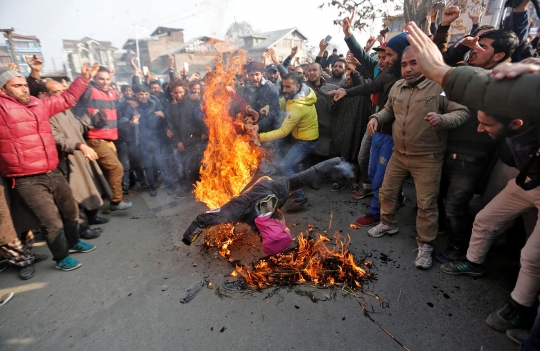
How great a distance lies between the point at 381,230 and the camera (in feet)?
13.9

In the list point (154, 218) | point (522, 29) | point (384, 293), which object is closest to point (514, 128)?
point (384, 293)

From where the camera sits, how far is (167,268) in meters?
3.79

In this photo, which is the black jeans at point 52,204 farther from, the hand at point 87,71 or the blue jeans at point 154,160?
the blue jeans at point 154,160

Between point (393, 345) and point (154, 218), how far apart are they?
4529 mm

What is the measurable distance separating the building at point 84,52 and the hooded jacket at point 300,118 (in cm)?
3404

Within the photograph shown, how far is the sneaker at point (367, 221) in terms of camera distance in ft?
15.1

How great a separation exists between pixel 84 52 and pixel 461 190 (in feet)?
141

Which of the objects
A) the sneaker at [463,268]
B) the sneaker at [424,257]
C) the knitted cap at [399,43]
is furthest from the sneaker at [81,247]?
the knitted cap at [399,43]

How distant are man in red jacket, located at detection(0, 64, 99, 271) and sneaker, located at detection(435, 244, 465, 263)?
513 centimetres

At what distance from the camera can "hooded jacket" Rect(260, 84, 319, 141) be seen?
546 cm

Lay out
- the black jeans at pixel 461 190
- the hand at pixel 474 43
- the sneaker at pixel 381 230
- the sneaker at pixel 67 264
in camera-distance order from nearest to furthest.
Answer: the hand at pixel 474 43 < the black jeans at pixel 461 190 < the sneaker at pixel 67 264 < the sneaker at pixel 381 230

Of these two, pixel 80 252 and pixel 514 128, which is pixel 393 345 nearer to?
pixel 514 128

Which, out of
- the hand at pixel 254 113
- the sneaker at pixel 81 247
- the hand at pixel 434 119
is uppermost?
the hand at pixel 434 119

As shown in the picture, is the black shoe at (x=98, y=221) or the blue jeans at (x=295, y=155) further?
the blue jeans at (x=295, y=155)
